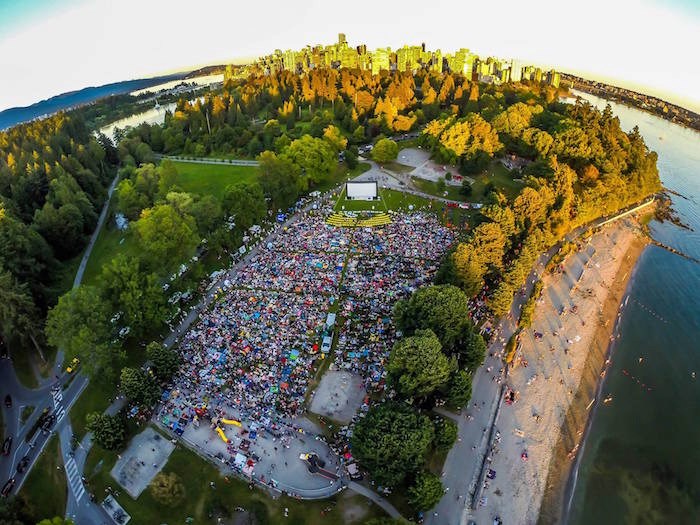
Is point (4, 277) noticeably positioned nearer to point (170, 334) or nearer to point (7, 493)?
point (170, 334)

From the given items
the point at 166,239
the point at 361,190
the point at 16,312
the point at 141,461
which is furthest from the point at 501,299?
the point at 16,312

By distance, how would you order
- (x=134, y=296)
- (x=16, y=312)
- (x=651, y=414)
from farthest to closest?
1. (x=134, y=296)
2. (x=16, y=312)
3. (x=651, y=414)

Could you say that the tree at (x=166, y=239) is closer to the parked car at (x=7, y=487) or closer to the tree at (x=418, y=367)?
the parked car at (x=7, y=487)

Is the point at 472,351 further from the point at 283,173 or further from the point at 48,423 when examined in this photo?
the point at 283,173

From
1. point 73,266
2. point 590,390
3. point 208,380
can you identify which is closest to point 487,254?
point 590,390

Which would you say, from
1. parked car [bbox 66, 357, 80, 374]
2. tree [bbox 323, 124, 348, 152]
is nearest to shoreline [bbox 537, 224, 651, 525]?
parked car [bbox 66, 357, 80, 374]

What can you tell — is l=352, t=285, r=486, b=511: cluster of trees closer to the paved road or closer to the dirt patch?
the paved road
